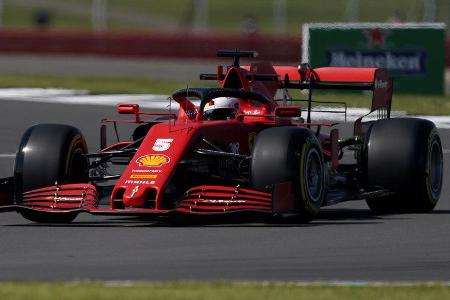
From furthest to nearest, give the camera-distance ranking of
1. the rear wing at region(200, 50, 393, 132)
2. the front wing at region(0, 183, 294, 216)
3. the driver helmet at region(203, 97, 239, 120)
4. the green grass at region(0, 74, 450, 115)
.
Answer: the green grass at region(0, 74, 450, 115), the rear wing at region(200, 50, 393, 132), the driver helmet at region(203, 97, 239, 120), the front wing at region(0, 183, 294, 216)

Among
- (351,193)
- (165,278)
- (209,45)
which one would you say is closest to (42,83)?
(209,45)

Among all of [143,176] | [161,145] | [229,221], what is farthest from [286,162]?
[143,176]

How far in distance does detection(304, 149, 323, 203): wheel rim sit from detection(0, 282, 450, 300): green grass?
338 cm

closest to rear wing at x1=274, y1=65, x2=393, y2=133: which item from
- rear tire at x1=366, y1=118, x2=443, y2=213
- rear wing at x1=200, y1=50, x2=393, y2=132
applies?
rear wing at x1=200, y1=50, x2=393, y2=132

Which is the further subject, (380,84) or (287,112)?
(380,84)

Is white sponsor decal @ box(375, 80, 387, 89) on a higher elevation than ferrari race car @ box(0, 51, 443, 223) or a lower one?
higher

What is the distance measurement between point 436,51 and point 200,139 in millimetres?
17306

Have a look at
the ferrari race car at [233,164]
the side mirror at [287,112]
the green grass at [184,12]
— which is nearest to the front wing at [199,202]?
the ferrari race car at [233,164]

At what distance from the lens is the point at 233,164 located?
468 inches

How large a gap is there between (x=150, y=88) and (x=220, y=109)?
18.6m

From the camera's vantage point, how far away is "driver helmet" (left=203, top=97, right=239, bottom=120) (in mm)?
12312

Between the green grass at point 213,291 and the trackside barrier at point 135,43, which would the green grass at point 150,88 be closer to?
the trackside barrier at point 135,43

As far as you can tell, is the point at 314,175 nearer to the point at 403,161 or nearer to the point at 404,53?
the point at 403,161

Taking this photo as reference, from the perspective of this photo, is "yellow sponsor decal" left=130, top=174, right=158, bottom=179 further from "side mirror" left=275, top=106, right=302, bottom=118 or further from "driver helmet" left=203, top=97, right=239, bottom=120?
"driver helmet" left=203, top=97, right=239, bottom=120
